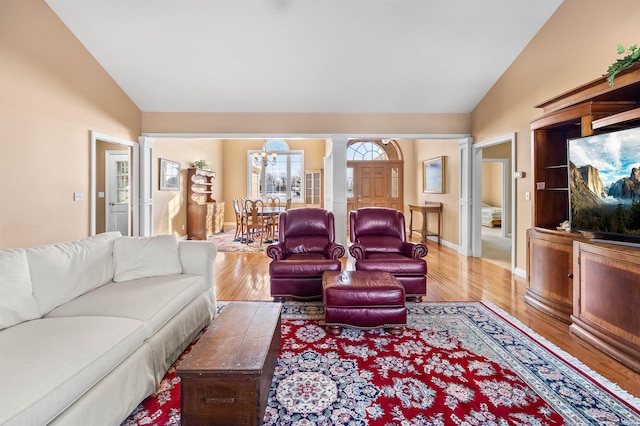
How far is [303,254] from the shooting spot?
381 centimetres

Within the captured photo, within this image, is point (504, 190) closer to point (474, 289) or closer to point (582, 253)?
point (474, 289)

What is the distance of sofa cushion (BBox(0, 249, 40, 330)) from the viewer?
1649 millimetres

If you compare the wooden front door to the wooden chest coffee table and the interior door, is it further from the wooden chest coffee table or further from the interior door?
the wooden chest coffee table

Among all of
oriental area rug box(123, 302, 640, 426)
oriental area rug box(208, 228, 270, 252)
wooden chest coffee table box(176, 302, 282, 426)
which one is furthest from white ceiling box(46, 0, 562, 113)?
wooden chest coffee table box(176, 302, 282, 426)

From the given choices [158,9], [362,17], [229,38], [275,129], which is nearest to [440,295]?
[362,17]

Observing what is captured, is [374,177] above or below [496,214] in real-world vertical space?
above

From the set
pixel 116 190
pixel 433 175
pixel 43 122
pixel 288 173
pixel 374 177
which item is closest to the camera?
pixel 43 122

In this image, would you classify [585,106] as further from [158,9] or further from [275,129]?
[158,9]

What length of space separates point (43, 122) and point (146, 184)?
2.14 meters

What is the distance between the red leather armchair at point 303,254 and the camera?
132 inches

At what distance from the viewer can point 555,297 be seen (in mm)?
3020

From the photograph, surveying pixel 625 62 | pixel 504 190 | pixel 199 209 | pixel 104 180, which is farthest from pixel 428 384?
pixel 104 180

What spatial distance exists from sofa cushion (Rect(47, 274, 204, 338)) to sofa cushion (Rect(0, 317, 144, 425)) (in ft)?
0.39

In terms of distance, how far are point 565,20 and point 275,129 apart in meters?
4.46
